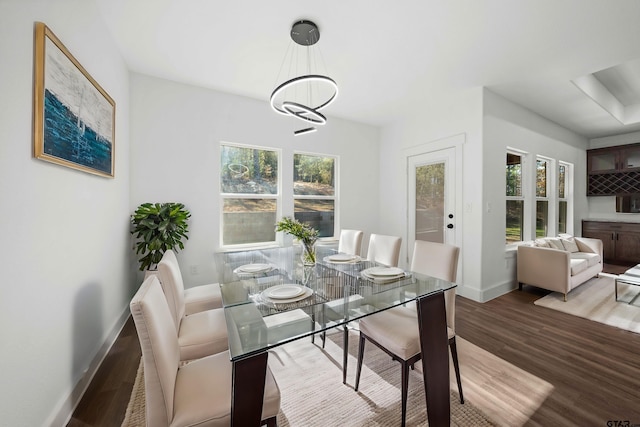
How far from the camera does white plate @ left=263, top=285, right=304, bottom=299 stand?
142cm

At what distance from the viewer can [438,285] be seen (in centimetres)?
166

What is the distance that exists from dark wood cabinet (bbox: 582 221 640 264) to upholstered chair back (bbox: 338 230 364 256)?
237 inches

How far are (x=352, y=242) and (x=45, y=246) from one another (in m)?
2.50

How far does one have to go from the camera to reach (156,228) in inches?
110

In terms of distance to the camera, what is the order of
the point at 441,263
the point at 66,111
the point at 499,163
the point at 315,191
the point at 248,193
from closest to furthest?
the point at 66,111 < the point at 441,263 < the point at 499,163 < the point at 248,193 < the point at 315,191

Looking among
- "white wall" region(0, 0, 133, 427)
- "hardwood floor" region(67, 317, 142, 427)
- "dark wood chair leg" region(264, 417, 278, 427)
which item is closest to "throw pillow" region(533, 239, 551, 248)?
"dark wood chair leg" region(264, 417, 278, 427)

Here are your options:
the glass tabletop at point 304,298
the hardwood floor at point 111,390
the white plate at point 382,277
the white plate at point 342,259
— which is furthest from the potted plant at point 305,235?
the hardwood floor at point 111,390

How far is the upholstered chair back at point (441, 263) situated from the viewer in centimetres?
179

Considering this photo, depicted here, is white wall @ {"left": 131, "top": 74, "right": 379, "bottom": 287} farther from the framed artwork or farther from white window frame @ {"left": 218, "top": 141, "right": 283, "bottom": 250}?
the framed artwork

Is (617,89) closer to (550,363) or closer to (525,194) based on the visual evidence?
(525,194)

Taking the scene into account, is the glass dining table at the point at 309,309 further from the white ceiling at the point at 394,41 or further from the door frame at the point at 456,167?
the door frame at the point at 456,167

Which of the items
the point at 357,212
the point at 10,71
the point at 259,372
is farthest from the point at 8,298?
the point at 357,212

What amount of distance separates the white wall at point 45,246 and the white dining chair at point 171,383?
2.19 ft

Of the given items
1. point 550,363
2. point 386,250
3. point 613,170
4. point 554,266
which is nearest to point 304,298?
point 386,250
